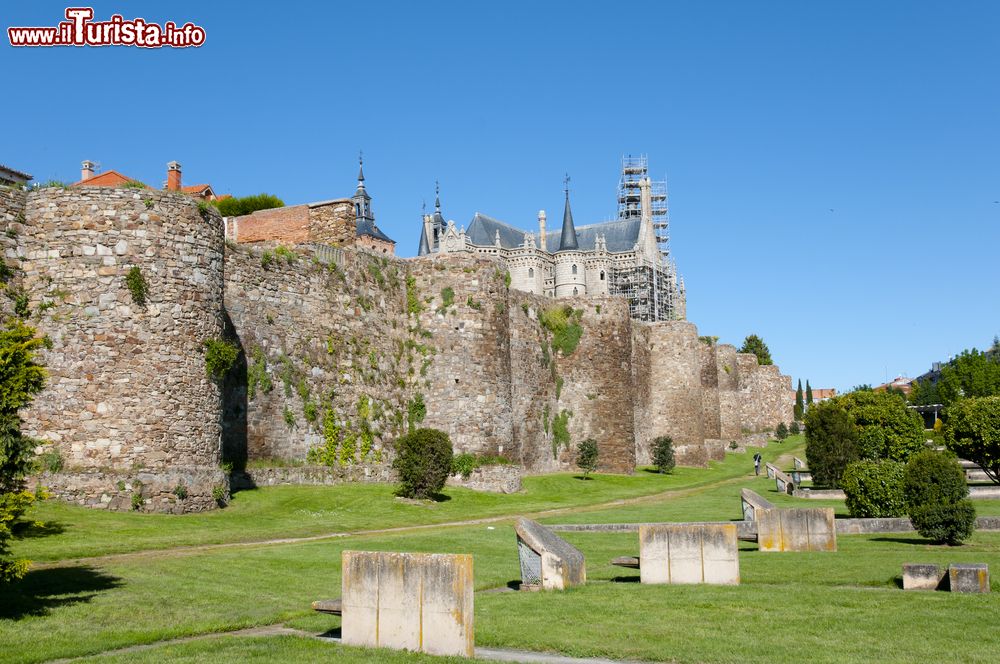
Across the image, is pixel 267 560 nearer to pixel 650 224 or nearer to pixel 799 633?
pixel 799 633

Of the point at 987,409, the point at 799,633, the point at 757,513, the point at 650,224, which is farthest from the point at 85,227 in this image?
the point at 650,224

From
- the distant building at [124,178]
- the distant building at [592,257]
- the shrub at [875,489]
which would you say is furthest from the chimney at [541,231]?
the shrub at [875,489]

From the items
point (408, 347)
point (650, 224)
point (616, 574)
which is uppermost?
point (650, 224)

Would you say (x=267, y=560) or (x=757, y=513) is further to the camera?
(x=757, y=513)

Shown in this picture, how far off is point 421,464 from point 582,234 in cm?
13598

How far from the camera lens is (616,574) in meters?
16.1

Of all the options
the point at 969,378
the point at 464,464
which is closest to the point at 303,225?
the point at 464,464

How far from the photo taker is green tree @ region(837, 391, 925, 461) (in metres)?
41.1

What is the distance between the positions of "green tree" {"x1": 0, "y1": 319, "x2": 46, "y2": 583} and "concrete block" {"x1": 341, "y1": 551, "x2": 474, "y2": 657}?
13.3 ft

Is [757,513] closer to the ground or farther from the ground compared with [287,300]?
closer to the ground

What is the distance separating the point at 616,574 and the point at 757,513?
482 centimetres

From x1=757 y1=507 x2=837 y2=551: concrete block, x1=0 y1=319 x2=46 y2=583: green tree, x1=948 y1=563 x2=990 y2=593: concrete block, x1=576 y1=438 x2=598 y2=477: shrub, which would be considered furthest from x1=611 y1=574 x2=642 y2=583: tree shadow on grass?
x1=576 y1=438 x2=598 y2=477: shrub

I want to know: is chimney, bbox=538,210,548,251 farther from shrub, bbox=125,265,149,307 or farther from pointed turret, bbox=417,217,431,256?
shrub, bbox=125,265,149,307

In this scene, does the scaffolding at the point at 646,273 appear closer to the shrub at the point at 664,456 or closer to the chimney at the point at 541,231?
the chimney at the point at 541,231
